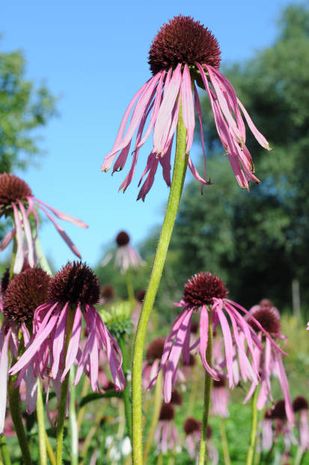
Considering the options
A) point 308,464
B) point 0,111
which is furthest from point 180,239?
point 308,464

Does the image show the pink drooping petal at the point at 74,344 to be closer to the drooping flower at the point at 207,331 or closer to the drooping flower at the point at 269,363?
the drooping flower at the point at 207,331

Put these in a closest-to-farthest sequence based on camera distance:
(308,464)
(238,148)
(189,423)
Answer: (238,148)
(189,423)
(308,464)

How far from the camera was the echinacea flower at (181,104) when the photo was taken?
34.4 inches

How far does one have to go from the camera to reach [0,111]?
12508mm

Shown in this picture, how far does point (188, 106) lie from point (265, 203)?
19.5 metres

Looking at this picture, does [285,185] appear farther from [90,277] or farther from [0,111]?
[90,277]

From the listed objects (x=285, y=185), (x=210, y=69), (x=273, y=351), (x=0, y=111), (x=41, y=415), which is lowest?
(x=41, y=415)

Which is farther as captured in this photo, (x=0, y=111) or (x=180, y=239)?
(x=180, y=239)

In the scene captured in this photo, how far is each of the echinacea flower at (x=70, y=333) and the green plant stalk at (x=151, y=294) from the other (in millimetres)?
151

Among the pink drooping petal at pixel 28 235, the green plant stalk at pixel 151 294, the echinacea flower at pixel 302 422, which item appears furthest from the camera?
the echinacea flower at pixel 302 422

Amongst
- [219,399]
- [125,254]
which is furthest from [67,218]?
[125,254]

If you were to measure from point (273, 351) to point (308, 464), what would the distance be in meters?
1.71

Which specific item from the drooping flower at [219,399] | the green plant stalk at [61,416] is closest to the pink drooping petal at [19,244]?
the green plant stalk at [61,416]

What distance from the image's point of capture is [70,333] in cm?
101
